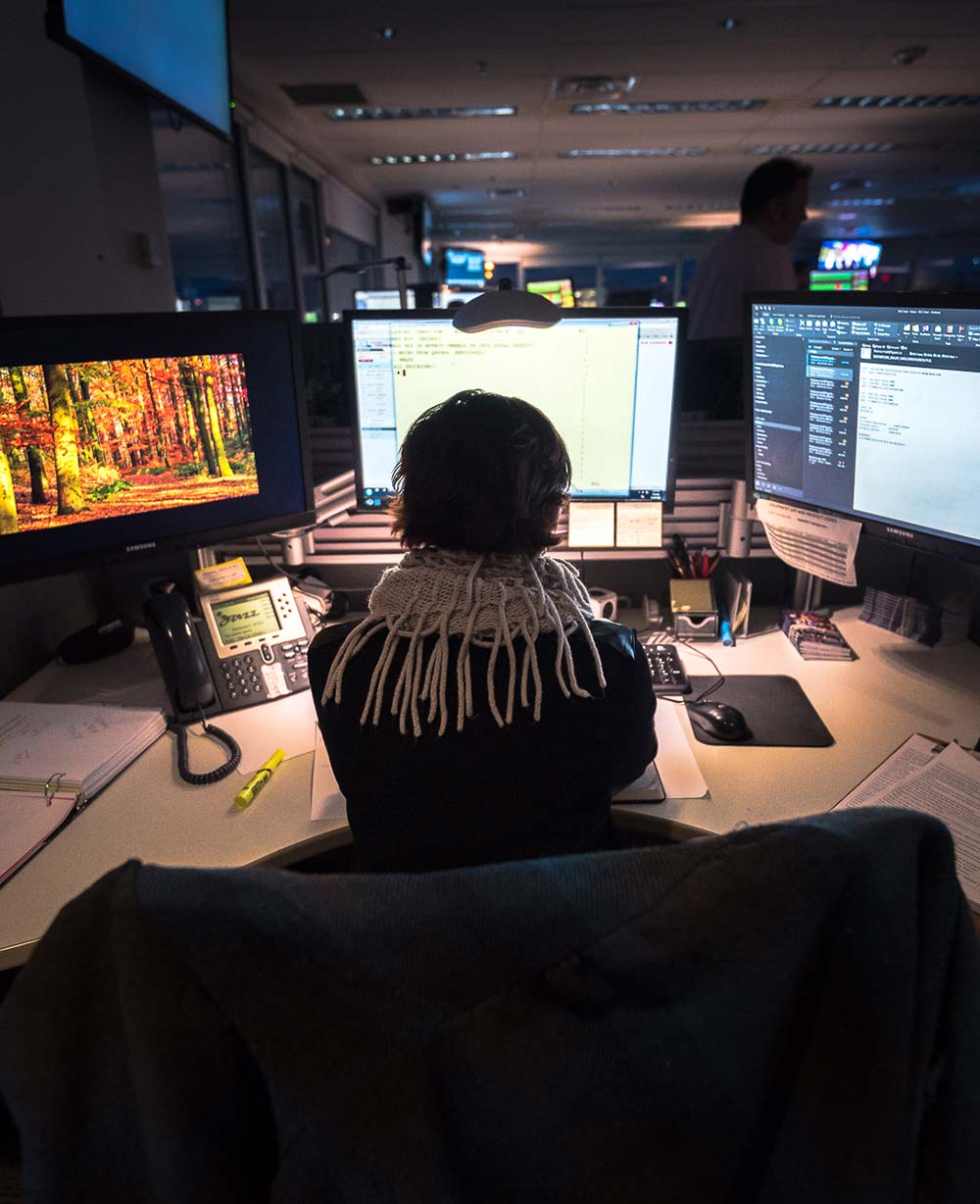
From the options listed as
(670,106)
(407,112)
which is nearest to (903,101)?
(670,106)

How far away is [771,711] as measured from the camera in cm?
120

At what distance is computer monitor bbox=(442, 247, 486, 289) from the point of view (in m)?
9.99

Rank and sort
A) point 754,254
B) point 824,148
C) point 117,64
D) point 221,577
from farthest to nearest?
point 824,148 → point 754,254 → point 117,64 → point 221,577

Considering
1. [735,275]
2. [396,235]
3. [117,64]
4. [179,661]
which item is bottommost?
[179,661]

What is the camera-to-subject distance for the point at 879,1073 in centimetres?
40

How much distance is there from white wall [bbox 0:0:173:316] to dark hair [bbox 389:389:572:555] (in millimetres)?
1575

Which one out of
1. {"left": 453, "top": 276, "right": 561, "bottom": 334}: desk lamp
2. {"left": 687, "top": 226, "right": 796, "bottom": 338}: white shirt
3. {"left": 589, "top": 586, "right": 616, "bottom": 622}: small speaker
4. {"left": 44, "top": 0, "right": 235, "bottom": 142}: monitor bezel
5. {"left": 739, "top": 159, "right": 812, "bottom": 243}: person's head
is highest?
{"left": 44, "top": 0, "right": 235, "bottom": 142}: monitor bezel

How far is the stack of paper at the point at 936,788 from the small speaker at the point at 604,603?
57cm

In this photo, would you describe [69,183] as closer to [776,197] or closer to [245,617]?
[245,617]

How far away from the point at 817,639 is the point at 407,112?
5365 millimetres

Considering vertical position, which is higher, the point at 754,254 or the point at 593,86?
the point at 593,86

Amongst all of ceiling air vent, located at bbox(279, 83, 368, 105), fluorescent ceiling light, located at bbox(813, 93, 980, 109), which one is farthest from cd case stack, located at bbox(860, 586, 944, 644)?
fluorescent ceiling light, located at bbox(813, 93, 980, 109)

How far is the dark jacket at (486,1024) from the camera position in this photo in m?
0.37

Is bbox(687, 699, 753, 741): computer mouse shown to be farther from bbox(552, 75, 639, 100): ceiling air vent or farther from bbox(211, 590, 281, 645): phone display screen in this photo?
bbox(552, 75, 639, 100): ceiling air vent
